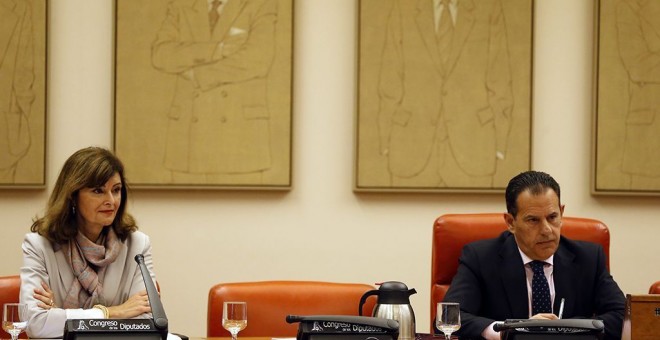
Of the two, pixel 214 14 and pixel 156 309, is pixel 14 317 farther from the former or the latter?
pixel 214 14

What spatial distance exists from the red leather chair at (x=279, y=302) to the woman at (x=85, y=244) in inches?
14.0

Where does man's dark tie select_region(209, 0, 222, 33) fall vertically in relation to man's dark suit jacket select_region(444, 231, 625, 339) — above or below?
above

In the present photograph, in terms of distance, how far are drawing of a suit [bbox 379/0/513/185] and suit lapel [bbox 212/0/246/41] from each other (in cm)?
79

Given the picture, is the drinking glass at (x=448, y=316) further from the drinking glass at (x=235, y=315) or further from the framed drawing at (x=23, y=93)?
the framed drawing at (x=23, y=93)

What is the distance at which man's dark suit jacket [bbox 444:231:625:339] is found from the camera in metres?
3.62

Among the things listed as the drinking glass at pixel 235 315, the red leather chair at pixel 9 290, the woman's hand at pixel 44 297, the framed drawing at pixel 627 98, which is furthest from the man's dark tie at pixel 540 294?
the red leather chair at pixel 9 290

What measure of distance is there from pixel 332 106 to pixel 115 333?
253cm

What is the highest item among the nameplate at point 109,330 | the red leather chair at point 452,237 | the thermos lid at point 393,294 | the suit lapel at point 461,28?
the suit lapel at point 461,28

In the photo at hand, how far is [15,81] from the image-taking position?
15.5ft

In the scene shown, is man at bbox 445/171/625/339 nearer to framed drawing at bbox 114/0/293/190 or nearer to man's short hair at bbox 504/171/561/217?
man's short hair at bbox 504/171/561/217

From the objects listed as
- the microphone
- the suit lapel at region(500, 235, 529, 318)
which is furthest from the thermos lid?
the microphone

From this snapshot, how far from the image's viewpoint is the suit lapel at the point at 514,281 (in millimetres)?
3621

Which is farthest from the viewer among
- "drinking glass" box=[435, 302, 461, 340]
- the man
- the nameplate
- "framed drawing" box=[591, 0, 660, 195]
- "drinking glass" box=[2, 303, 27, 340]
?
"framed drawing" box=[591, 0, 660, 195]

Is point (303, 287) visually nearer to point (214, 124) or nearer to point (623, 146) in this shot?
point (214, 124)
